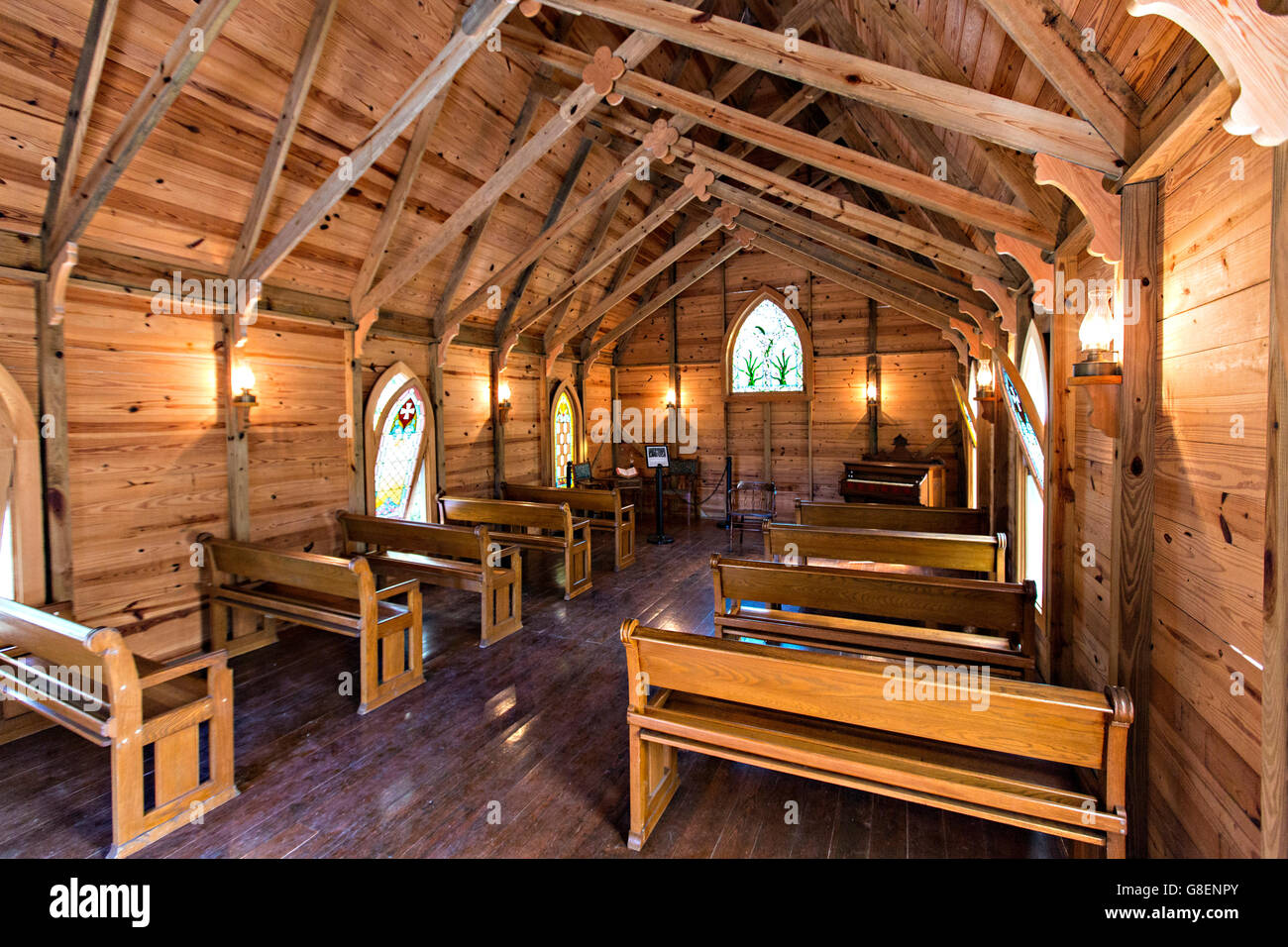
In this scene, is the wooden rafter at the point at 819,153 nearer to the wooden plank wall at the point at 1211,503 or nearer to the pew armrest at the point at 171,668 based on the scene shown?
the wooden plank wall at the point at 1211,503

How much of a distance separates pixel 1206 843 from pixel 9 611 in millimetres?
4980

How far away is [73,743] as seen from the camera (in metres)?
3.41

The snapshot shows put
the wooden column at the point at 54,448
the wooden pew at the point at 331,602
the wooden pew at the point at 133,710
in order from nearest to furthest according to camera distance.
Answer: the wooden pew at the point at 133,710 → the wooden column at the point at 54,448 → the wooden pew at the point at 331,602

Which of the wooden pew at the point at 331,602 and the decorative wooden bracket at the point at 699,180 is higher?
the decorative wooden bracket at the point at 699,180

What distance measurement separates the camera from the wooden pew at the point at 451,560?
4809 mm

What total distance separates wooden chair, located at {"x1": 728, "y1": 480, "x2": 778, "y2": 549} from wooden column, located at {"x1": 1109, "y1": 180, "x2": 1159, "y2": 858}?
23.1ft

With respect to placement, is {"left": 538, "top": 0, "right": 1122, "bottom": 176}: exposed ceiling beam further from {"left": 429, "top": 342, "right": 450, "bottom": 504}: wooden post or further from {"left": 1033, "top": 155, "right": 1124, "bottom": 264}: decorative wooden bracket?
{"left": 429, "top": 342, "right": 450, "bottom": 504}: wooden post

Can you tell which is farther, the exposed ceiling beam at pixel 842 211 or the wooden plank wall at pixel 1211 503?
the exposed ceiling beam at pixel 842 211

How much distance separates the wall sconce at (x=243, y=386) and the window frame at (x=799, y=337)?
730 cm

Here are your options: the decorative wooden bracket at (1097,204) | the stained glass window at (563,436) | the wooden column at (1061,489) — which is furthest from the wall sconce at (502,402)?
the decorative wooden bracket at (1097,204)

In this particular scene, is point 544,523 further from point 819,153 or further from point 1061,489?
point 1061,489

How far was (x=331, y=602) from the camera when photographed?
415 centimetres
